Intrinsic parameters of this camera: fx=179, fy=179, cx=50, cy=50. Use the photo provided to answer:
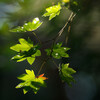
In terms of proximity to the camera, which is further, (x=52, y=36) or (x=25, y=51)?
(x=52, y=36)

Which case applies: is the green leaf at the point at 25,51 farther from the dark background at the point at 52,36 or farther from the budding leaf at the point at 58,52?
the dark background at the point at 52,36

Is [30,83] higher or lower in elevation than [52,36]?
lower

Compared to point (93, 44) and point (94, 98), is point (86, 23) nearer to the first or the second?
point (93, 44)

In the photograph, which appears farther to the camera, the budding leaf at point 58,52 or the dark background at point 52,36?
the dark background at point 52,36

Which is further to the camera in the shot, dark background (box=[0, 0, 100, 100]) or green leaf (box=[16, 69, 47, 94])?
dark background (box=[0, 0, 100, 100])

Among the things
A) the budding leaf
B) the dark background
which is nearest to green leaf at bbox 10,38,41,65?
the budding leaf

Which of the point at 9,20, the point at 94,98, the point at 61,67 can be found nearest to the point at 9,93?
the point at 94,98

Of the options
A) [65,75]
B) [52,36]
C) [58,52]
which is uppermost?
[52,36]

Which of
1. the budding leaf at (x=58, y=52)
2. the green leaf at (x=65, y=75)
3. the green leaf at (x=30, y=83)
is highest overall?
the budding leaf at (x=58, y=52)

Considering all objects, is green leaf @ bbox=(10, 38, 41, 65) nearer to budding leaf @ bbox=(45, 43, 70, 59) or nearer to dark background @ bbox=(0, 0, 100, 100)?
budding leaf @ bbox=(45, 43, 70, 59)

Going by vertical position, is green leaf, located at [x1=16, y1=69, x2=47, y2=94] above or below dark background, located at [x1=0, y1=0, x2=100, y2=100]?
below

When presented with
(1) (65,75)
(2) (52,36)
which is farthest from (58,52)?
(2) (52,36)

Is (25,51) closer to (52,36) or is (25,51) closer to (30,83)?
(30,83)

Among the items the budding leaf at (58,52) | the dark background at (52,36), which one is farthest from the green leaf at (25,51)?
the dark background at (52,36)
